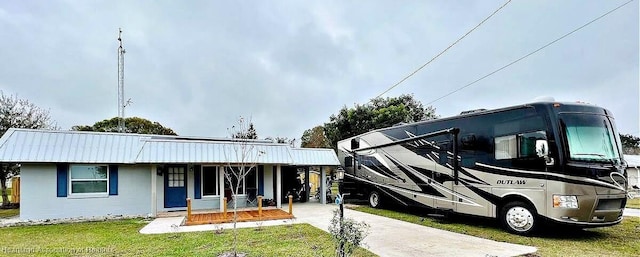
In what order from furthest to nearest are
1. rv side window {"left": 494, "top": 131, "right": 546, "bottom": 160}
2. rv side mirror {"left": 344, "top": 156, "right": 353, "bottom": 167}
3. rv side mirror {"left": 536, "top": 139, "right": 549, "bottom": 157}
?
rv side mirror {"left": 344, "top": 156, "right": 353, "bottom": 167}
rv side window {"left": 494, "top": 131, "right": 546, "bottom": 160}
rv side mirror {"left": 536, "top": 139, "right": 549, "bottom": 157}

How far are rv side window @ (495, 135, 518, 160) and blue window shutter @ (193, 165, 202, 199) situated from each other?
10.1 m

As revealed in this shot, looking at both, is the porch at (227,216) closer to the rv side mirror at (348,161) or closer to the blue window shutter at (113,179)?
the blue window shutter at (113,179)

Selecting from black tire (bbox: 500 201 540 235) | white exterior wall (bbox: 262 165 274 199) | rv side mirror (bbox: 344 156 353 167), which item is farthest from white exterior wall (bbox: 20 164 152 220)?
black tire (bbox: 500 201 540 235)

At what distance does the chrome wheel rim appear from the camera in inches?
292

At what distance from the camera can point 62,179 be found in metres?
10.6

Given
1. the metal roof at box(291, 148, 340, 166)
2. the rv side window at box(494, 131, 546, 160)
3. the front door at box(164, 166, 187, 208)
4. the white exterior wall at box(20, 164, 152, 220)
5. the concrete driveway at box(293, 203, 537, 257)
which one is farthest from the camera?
the metal roof at box(291, 148, 340, 166)

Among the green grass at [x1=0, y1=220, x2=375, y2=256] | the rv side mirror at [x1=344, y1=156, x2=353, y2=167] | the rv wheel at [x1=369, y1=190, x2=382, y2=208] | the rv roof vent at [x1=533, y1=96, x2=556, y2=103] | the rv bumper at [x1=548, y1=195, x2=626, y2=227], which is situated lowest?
the rv wheel at [x1=369, y1=190, x2=382, y2=208]

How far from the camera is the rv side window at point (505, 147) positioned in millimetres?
7617

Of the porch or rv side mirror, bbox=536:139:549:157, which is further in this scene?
the porch

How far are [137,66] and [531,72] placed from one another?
1776 centimetres

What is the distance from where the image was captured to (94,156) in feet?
35.4

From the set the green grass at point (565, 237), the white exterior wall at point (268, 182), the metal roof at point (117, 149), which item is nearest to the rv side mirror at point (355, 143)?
the metal roof at point (117, 149)

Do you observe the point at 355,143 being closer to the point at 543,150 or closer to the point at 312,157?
the point at 312,157

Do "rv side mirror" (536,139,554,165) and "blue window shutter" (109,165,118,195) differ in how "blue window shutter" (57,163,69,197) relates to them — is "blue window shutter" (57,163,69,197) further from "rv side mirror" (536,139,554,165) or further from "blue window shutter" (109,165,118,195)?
"rv side mirror" (536,139,554,165)
